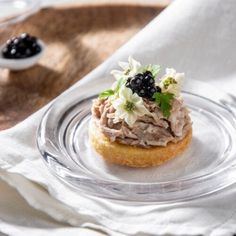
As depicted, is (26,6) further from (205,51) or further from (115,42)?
(205,51)

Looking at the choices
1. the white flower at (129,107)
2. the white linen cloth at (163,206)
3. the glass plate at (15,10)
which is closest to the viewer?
the white linen cloth at (163,206)

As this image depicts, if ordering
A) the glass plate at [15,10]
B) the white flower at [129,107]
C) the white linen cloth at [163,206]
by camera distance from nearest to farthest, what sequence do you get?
the white linen cloth at [163,206] → the white flower at [129,107] → the glass plate at [15,10]

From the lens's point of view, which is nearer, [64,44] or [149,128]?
[149,128]

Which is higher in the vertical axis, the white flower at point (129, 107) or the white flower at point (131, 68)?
the white flower at point (131, 68)

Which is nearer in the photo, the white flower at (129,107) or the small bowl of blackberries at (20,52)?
the white flower at (129,107)

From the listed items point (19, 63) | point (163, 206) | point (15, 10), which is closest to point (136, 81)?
point (163, 206)

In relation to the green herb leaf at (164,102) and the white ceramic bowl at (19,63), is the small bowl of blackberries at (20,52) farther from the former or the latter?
the green herb leaf at (164,102)

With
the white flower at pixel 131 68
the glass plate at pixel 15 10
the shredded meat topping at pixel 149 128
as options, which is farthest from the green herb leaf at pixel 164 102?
the glass plate at pixel 15 10

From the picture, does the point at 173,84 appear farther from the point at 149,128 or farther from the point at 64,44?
the point at 64,44
